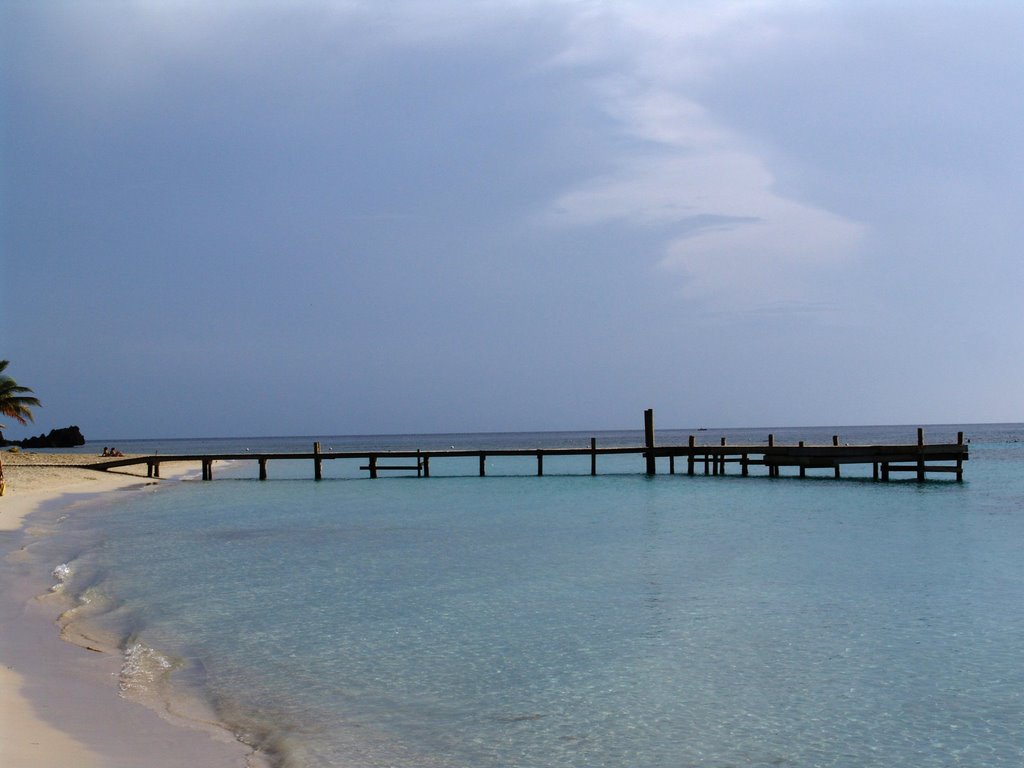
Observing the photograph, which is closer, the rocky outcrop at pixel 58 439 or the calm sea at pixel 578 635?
the calm sea at pixel 578 635

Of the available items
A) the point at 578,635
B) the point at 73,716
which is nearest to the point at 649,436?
the point at 578,635

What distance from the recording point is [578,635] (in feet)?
38.1

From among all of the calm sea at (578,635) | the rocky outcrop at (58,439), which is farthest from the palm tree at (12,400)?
the rocky outcrop at (58,439)

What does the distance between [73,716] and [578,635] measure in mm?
6179

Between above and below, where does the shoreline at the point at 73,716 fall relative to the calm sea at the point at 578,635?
above

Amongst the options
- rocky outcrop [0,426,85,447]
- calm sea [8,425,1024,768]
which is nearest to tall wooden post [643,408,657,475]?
calm sea [8,425,1024,768]

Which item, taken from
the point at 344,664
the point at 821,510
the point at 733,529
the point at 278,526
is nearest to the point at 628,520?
the point at 733,529

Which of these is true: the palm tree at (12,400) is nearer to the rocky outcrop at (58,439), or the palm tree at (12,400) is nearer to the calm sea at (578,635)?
the calm sea at (578,635)

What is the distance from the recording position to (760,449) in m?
42.3

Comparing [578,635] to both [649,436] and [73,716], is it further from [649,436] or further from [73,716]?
[649,436]

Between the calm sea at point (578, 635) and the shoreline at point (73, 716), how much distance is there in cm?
44

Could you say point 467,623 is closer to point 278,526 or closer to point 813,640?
point 813,640

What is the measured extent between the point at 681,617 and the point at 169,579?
940 cm

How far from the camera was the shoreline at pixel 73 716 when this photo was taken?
6871 mm
